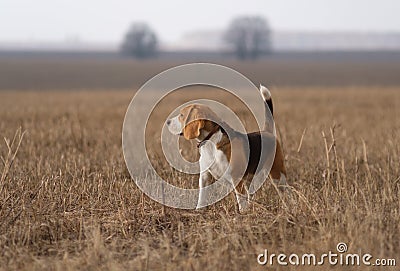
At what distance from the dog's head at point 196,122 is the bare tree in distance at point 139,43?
106160 millimetres

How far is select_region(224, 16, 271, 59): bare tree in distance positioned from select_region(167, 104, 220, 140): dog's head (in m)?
A: 102

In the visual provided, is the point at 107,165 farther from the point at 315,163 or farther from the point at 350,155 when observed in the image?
the point at 350,155

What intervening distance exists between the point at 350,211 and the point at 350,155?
16.0 ft

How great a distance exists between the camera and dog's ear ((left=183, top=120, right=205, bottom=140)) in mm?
6605

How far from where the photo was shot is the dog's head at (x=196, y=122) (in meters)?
6.61

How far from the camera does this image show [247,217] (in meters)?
6.14

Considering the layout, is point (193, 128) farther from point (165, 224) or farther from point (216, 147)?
point (165, 224)

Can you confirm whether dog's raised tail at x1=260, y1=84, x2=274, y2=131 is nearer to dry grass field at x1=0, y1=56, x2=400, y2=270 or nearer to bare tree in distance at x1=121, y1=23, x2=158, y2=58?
dry grass field at x1=0, y1=56, x2=400, y2=270

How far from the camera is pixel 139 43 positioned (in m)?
113

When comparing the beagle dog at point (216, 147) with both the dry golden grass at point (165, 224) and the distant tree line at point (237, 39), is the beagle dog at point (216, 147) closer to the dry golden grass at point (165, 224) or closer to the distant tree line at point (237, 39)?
the dry golden grass at point (165, 224)

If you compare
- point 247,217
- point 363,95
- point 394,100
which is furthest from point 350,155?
point 363,95

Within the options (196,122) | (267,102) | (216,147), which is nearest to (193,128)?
(196,122)

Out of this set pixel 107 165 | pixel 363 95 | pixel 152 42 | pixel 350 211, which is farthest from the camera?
pixel 152 42

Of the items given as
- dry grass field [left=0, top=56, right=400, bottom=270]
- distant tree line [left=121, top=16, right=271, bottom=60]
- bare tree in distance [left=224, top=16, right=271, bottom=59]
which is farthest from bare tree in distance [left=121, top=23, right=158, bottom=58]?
dry grass field [left=0, top=56, right=400, bottom=270]
